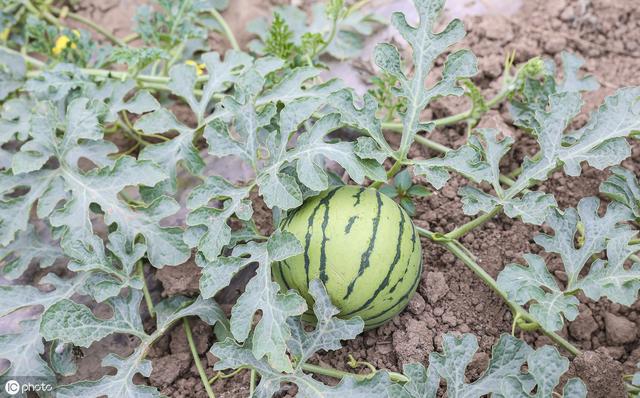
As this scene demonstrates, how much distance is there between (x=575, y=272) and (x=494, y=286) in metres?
0.34

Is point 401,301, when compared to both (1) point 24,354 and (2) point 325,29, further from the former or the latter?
(2) point 325,29

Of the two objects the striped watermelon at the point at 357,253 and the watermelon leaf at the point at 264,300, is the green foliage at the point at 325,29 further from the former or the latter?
the watermelon leaf at the point at 264,300

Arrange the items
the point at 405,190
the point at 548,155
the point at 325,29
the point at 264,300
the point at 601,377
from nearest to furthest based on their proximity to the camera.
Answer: the point at 264,300, the point at 601,377, the point at 548,155, the point at 405,190, the point at 325,29

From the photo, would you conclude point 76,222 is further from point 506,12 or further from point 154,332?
point 506,12

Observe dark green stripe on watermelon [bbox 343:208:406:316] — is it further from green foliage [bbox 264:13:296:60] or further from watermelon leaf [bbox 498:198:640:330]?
green foliage [bbox 264:13:296:60]

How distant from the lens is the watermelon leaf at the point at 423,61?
246 centimetres

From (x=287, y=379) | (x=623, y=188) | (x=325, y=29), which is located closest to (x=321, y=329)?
(x=287, y=379)

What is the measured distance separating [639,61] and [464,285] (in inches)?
62.8

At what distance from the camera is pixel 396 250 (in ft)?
7.52

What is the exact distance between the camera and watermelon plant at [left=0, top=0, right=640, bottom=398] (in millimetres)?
2240

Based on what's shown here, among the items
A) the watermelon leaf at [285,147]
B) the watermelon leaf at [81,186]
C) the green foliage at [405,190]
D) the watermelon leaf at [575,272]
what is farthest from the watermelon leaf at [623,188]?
the watermelon leaf at [81,186]

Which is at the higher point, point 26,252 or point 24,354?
point 26,252

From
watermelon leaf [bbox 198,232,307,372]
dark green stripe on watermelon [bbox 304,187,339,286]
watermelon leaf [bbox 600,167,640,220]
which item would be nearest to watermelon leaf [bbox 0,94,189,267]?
watermelon leaf [bbox 198,232,307,372]

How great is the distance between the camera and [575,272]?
234cm
